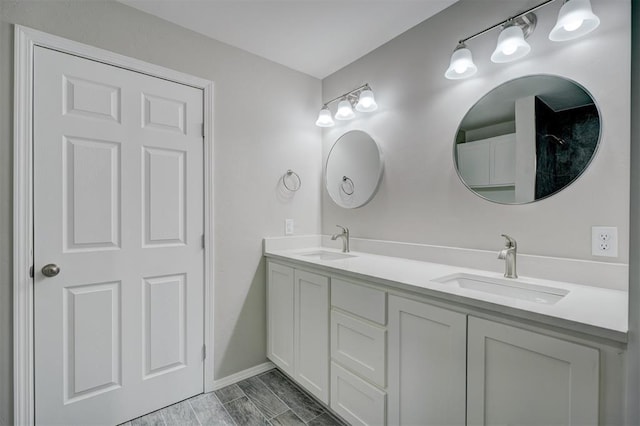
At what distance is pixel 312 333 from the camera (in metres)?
1.81

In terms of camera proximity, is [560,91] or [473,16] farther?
[473,16]

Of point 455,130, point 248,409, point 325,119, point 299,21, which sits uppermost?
point 299,21

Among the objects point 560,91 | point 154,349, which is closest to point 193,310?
point 154,349

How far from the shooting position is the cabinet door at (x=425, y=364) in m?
1.13

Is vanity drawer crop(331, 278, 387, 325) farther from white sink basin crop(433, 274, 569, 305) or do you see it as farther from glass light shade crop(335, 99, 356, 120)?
glass light shade crop(335, 99, 356, 120)

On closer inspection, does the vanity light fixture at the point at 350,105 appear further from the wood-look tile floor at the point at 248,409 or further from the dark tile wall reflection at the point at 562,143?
the wood-look tile floor at the point at 248,409

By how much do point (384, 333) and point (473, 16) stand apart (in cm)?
173

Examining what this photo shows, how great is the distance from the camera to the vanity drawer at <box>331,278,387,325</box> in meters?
1.40

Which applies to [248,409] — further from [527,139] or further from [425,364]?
[527,139]

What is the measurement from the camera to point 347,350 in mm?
1575

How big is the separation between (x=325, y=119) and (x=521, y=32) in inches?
53.5

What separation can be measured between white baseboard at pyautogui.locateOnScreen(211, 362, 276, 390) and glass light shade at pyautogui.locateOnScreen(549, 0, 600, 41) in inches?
101

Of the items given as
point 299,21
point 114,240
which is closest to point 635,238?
point 299,21

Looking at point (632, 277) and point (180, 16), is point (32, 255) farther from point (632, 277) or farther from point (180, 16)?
point (632, 277)
